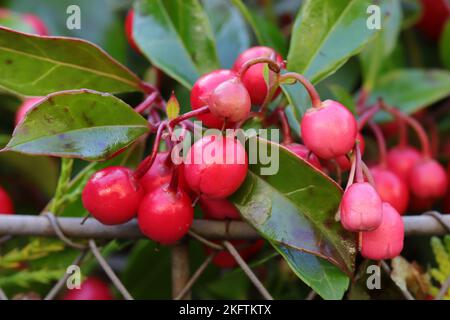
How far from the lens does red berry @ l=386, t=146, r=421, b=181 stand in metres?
0.84

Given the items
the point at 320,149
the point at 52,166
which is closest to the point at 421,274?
the point at 320,149

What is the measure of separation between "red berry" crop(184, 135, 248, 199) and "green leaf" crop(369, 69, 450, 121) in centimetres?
45

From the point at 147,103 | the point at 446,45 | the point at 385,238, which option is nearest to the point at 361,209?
the point at 385,238

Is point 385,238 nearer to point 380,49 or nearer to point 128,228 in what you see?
point 128,228

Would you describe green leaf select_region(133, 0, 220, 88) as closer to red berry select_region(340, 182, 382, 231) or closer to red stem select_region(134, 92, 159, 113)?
red stem select_region(134, 92, 159, 113)

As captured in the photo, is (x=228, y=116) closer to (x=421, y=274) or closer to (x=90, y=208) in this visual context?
(x=90, y=208)

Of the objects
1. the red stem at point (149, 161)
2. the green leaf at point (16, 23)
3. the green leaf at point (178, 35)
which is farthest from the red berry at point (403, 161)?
the green leaf at point (16, 23)

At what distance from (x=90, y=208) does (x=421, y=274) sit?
36 centimetres

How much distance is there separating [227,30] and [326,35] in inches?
10.0

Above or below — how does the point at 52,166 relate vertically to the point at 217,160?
below

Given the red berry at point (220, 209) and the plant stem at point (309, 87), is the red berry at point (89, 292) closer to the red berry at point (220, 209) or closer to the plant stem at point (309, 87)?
the red berry at point (220, 209)

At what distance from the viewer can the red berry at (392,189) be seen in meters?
0.75

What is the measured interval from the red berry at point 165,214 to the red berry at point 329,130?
0.42 feet
